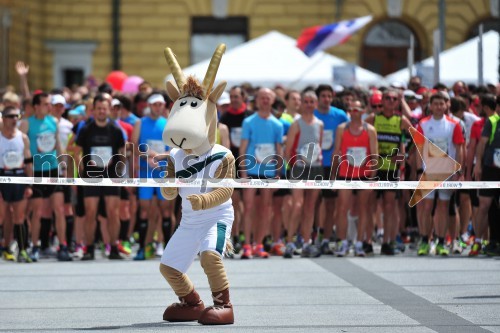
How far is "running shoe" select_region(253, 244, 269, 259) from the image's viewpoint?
54.5 feet

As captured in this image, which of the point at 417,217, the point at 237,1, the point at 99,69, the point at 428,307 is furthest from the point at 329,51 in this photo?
the point at 428,307

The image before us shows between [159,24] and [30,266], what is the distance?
73.1 feet

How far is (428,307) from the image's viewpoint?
1140 cm

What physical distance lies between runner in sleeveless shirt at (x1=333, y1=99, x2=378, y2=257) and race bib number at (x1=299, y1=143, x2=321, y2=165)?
214 millimetres

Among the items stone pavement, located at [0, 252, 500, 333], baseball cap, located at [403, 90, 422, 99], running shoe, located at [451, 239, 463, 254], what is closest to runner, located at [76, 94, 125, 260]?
stone pavement, located at [0, 252, 500, 333]

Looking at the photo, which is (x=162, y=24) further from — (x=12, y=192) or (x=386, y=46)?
(x=12, y=192)

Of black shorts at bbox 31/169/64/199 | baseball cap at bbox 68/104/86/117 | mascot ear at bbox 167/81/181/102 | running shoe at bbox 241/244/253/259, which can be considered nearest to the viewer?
mascot ear at bbox 167/81/181/102

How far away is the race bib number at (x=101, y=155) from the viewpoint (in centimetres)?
1636

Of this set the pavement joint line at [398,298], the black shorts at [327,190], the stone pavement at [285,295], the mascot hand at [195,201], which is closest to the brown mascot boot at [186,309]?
the stone pavement at [285,295]

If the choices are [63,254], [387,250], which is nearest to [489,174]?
[387,250]

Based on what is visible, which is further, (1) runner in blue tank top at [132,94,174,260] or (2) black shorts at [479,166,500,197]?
(1) runner in blue tank top at [132,94,174,260]

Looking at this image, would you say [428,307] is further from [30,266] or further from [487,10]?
[487,10]

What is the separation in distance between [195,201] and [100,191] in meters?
6.30

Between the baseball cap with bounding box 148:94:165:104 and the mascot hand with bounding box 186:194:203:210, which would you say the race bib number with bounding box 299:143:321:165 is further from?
the mascot hand with bounding box 186:194:203:210
